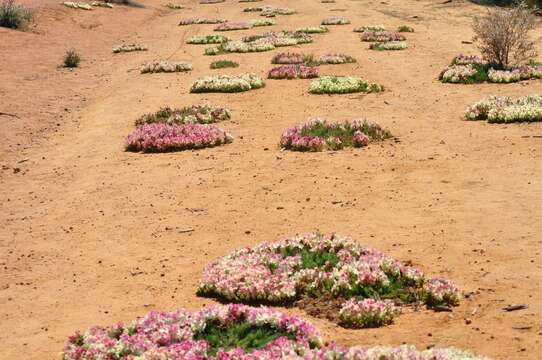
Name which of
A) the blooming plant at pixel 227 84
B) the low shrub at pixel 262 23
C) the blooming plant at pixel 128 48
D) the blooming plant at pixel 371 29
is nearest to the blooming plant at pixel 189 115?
the blooming plant at pixel 227 84

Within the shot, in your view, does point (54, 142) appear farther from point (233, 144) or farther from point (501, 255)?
point (501, 255)

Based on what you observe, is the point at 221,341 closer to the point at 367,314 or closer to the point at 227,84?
the point at 367,314

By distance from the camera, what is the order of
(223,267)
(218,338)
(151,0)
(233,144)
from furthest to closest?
1. (151,0)
2. (233,144)
3. (223,267)
4. (218,338)

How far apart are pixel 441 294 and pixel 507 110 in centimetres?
1102

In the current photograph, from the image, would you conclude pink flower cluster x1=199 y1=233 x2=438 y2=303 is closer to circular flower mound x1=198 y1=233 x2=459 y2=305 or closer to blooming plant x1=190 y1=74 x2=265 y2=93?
circular flower mound x1=198 y1=233 x2=459 y2=305

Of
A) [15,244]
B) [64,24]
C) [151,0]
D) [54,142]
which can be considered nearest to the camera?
[15,244]

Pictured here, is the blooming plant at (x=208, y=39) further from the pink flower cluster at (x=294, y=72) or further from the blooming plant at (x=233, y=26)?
the pink flower cluster at (x=294, y=72)

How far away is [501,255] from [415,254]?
3.89 ft

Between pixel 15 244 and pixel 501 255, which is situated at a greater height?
pixel 501 255

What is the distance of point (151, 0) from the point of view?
Result: 76.5 metres

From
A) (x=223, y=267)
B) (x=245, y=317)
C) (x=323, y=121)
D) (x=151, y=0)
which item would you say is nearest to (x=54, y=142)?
→ (x=323, y=121)

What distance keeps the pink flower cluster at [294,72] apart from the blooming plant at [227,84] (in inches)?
64.8

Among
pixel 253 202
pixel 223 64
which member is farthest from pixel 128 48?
pixel 253 202

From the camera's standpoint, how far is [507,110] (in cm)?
1819
